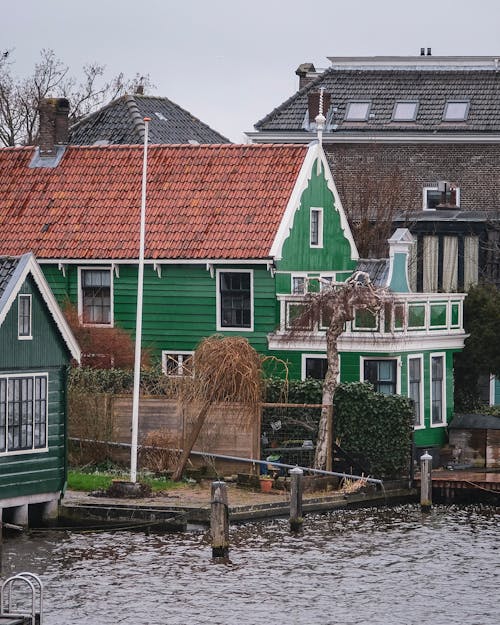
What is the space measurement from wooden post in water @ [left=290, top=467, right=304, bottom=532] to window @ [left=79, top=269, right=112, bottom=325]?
14.0m

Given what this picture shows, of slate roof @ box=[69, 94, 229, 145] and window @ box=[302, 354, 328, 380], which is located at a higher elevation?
slate roof @ box=[69, 94, 229, 145]

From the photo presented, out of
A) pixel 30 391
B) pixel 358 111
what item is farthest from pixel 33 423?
pixel 358 111

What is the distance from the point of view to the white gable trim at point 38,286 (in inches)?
1549

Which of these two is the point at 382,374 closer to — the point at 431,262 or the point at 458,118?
the point at 431,262

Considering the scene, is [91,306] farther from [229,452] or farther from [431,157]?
[431,157]

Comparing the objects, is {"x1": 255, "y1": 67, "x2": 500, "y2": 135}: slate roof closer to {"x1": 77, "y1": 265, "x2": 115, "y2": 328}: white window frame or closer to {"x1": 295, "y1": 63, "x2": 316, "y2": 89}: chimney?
{"x1": 295, "y1": 63, "x2": 316, "y2": 89}: chimney

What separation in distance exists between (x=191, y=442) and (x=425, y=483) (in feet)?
19.0

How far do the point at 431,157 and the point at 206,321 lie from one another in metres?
24.2

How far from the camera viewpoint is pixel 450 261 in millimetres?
71062

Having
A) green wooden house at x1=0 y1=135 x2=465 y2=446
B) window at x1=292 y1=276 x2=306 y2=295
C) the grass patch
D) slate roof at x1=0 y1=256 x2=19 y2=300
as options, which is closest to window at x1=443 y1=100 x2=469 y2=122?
green wooden house at x1=0 y1=135 x2=465 y2=446

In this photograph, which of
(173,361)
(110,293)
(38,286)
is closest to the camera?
(38,286)

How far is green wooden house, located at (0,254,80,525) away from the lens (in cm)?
3953

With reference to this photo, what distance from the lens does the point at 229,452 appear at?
47.0m

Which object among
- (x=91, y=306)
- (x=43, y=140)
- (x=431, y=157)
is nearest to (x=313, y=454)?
(x=91, y=306)
